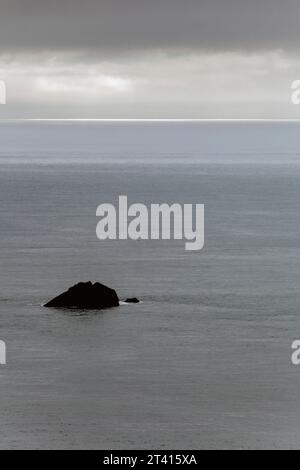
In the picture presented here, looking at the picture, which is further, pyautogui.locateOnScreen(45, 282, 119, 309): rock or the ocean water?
pyautogui.locateOnScreen(45, 282, 119, 309): rock

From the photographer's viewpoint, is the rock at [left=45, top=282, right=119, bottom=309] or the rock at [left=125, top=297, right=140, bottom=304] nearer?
the rock at [left=45, top=282, right=119, bottom=309]

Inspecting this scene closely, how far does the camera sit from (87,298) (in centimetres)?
14688

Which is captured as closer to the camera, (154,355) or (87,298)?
(154,355)

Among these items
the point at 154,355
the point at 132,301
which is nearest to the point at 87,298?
the point at 132,301

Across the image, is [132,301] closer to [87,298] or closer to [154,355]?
[87,298]

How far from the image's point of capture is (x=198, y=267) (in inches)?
7092

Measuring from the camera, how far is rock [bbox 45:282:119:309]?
14600 cm

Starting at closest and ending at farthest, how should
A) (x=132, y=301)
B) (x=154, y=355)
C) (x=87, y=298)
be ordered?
(x=154, y=355)
(x=87, y=298)
(x=132, y=301)

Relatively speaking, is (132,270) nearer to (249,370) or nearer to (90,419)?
(249,370)

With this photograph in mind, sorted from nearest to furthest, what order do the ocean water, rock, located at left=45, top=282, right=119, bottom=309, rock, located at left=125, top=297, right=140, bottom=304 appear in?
the ocean water
rock, located at left=45, top=282, right=119, bottom=309
rock, located at left=125, top=297, right=140, bottom=304

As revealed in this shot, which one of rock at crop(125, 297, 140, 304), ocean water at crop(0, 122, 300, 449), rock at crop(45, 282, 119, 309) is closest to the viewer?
ocean water at crop(0, 122, 300, 449)

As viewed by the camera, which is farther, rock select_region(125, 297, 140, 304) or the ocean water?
rock select_region(125, 297, 140, 304)

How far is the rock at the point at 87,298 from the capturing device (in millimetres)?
146000
